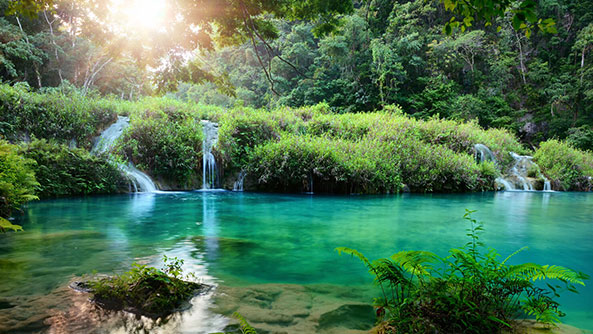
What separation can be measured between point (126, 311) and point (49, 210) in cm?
809

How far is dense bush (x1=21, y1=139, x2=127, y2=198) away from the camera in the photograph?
457 inches

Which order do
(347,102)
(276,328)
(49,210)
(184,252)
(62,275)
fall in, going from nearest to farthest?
1. (276,328)
2. (62,275)
3. (184,252)
4. (49,210)
5. (347,102)

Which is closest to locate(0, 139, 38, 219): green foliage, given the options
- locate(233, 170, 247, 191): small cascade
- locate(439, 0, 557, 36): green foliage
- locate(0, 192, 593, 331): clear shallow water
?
locate(0, 192, 593, 331): clear shallow water

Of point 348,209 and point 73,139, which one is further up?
point 73,139

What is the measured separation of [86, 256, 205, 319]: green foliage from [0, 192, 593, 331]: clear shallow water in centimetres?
62

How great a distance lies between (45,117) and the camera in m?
14.2

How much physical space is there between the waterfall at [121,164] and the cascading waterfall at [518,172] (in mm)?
17427

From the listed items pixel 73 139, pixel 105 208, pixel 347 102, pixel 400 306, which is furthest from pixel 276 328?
pixel 347 102

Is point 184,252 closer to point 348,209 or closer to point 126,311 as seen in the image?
point 126,311

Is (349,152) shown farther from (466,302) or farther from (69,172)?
(466,302)

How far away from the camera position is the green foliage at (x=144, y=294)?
2.97 meters

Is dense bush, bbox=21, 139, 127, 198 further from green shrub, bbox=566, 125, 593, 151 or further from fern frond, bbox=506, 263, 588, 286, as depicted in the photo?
green shrub, bbox=566, 125, 593, 151

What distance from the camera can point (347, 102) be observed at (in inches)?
1377

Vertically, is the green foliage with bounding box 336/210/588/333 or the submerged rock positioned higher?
the green foliage with bounding box 336/210/588/333
